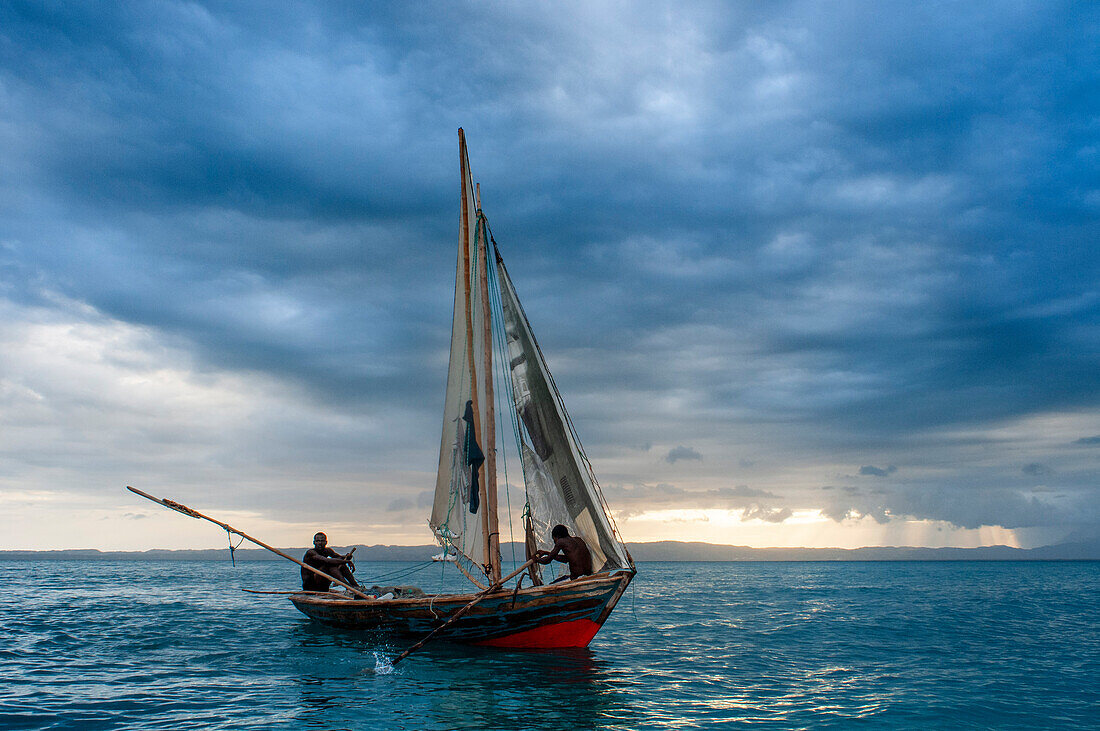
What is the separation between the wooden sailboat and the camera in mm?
18656

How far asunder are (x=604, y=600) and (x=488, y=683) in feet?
12.3

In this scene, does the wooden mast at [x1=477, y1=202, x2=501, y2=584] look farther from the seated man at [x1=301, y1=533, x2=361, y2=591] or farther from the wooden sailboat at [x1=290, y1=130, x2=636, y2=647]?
the seated man at [x1=301, y1=533, x2=361, y2=591]

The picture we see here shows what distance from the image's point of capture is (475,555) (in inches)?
848

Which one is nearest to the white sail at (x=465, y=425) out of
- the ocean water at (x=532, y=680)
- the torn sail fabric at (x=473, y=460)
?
the torn sail fabric at (x=473, y=460)

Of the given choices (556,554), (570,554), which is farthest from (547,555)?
(570,554)

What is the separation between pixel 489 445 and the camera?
20.9 meters

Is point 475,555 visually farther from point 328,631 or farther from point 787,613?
point 787,613

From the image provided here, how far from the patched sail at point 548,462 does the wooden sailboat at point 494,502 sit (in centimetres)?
3

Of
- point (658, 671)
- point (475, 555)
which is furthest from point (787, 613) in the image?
point (475, 555)

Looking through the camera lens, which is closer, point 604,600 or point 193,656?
point 604,600

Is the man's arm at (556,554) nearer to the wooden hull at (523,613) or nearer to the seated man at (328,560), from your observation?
the wooden hull at (523,613)

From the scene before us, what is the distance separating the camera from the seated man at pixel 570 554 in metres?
18.6

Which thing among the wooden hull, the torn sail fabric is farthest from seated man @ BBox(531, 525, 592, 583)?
the torn sail fabric

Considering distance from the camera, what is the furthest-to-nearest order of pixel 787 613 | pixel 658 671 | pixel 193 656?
1. pixel 787 613
2. pixel 193 656
3. pixel 658 671
